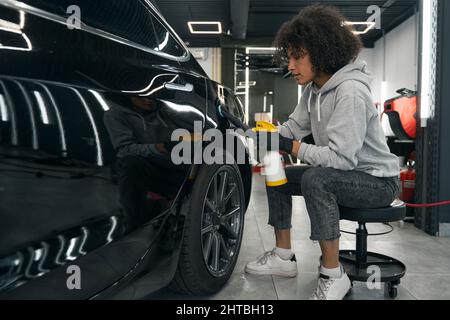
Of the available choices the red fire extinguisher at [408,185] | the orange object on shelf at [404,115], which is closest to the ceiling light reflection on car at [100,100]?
the orange object on shelf at [404,115]

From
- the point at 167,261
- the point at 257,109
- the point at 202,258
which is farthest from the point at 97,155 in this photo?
the point at 257,109

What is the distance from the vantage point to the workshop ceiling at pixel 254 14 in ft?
22.3

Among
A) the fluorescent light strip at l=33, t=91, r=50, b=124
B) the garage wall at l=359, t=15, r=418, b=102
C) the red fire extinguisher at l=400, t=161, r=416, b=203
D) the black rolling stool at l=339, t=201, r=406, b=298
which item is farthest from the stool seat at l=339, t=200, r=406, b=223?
the garage wall at l=359, t=15, r=418, b=102

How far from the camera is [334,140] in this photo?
143 cm

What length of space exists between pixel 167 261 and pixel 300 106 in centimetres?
97

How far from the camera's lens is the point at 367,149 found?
1544 mm

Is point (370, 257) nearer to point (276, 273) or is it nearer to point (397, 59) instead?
point (276, 273)

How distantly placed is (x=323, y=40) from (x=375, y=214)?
0.68 meters

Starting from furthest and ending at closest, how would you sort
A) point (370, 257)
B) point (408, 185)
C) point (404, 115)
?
point (408, 185)
point (404, 115)
point (370, 257)

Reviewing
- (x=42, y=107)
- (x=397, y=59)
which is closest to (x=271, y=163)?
(x=42, y=107)

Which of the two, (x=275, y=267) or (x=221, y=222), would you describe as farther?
(x=275, y=267)

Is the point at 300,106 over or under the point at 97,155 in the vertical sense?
over

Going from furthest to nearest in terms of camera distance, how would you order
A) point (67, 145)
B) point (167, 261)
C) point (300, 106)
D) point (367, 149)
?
point (300, 106), point (367, 149), point (167, 261), point (67, 145)
